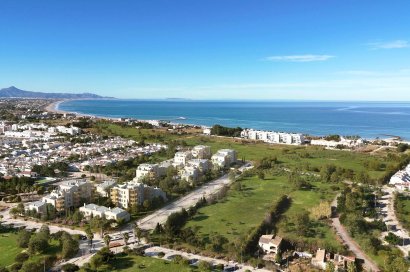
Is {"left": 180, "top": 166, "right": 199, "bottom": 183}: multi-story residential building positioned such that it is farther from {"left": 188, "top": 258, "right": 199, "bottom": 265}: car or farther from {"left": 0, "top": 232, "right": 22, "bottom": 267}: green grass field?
{"left": 0, "top": 232, "right": 22, "bottom": 267}: green grass field

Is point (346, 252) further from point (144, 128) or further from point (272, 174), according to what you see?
point (144, 128)

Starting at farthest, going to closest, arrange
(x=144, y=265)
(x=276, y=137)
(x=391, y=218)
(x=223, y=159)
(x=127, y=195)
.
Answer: (x=276, y=137) → (x=223, y=159) → (x=127, y=195) → (x=391, y=218) → (x=144, y=265)

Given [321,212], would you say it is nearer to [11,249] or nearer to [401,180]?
[401,180]

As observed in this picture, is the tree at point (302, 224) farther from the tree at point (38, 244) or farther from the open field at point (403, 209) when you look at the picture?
the tree at point (38, 244)

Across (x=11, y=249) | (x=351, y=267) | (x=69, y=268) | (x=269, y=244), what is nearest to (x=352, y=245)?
(x=351, y=267)

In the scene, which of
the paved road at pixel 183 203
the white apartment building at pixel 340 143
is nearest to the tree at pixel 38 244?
the paved road at pixel 183 203
